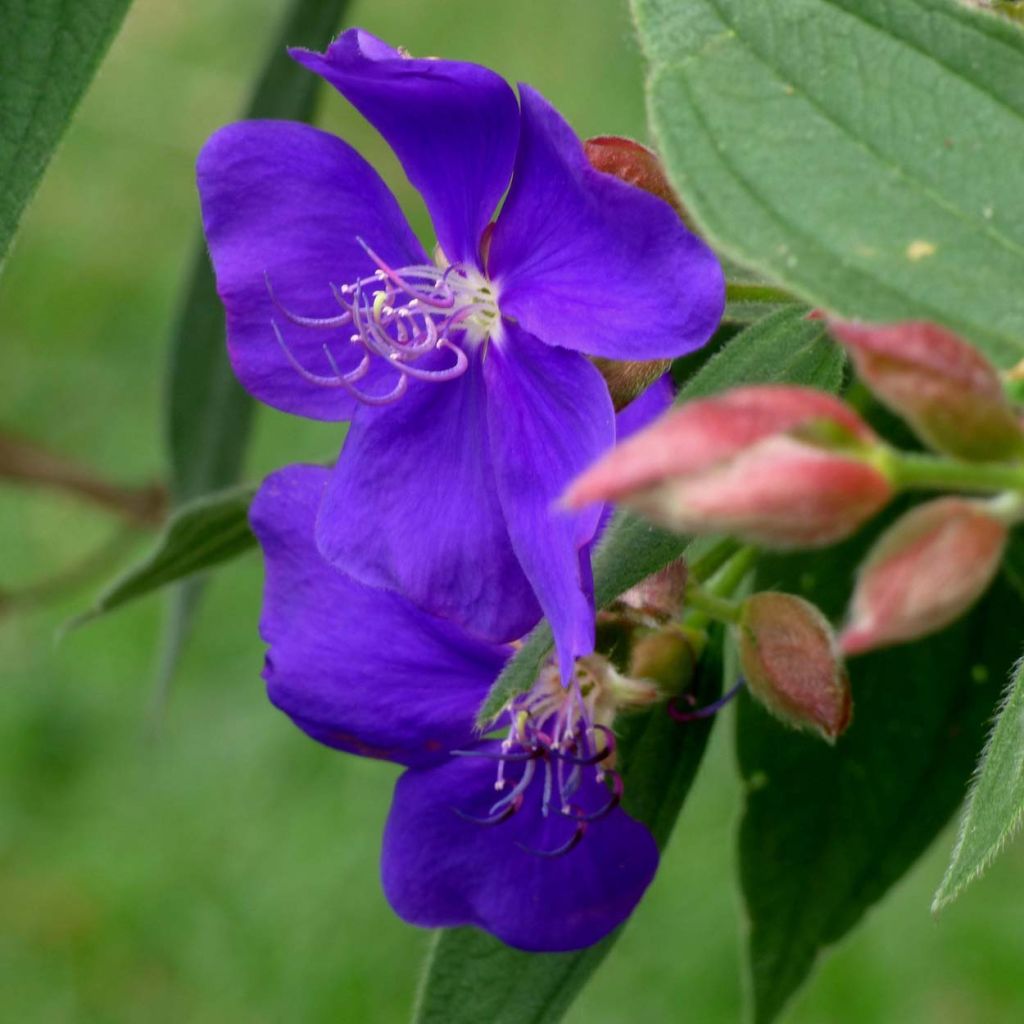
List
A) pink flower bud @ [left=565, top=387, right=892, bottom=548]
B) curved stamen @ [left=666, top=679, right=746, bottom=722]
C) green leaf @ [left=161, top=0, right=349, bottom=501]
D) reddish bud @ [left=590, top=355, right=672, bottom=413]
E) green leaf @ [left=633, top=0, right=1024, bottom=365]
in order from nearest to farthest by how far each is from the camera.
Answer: pink flower bud @ [left=565, top=387, right=892, bottom=548] → green leaf @ [left=633, top=0, right=1024, bottom=365] → reddish bud @ [left=590, top=355, right=672, bottom=413] → curved stamen @ [left=666, top=679, right=746, bottom=722] → green leaf @ [left=161, top=0, right=349, bottom=501]

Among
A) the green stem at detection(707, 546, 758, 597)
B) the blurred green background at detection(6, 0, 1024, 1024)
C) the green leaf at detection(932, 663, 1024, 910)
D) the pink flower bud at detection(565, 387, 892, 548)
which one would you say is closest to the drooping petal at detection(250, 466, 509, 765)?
the green stem at detection(707, 546, 758, 597)

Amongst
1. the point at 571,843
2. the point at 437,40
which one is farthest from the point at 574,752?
the point at 437,40

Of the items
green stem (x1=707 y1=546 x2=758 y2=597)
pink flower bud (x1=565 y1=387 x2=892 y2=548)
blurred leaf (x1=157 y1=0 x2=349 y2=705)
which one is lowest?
blurred leaf (x1=157 y1=0 x2=349 y2=705)

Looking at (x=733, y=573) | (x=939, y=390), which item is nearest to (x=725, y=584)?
(x=733, y=573)

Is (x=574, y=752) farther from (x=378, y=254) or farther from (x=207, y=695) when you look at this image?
(x=207, y=695)

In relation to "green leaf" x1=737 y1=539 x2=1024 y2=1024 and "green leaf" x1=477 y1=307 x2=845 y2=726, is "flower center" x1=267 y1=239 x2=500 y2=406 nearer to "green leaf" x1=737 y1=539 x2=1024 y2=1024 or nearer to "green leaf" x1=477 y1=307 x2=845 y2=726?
"green leaf" x1=477 y1=307 x2=845 y2=726

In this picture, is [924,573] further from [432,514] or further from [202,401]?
[202,401]

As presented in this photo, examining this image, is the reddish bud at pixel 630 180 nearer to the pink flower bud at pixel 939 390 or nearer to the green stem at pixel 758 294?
A: the green stem at pixel 758 294
